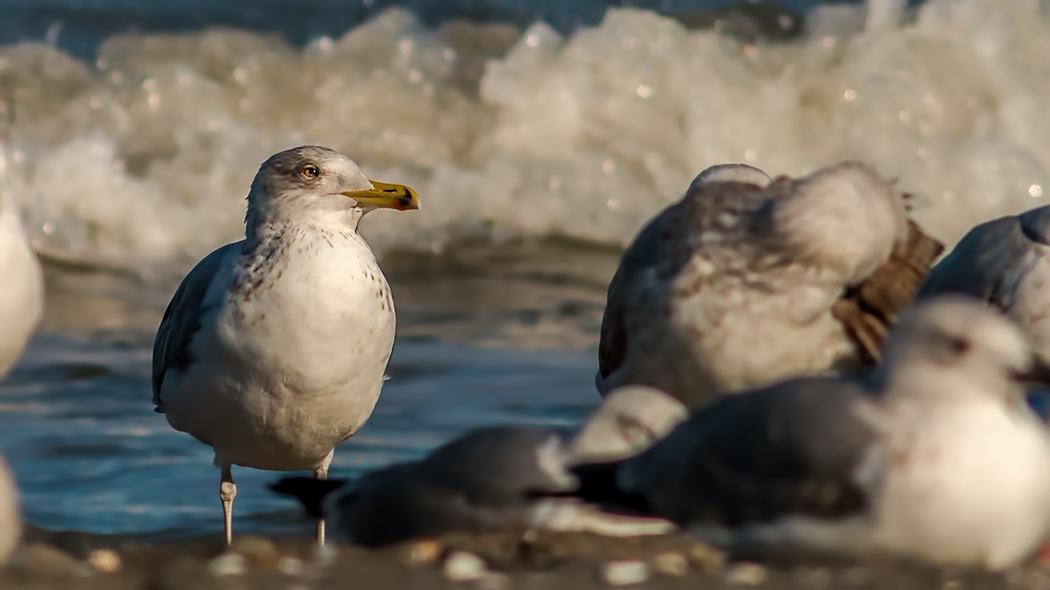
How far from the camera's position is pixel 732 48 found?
48.4 feet

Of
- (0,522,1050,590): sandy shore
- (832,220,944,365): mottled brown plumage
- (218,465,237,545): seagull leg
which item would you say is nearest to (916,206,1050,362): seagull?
(832,220,944,365): mottled brown plumage

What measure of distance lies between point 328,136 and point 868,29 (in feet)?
16.4

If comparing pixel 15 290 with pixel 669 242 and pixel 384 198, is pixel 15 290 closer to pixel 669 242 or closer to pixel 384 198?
pixel 384 198

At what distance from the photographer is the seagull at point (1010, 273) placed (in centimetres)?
561

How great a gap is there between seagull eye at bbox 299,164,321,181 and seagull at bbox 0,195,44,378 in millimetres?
981

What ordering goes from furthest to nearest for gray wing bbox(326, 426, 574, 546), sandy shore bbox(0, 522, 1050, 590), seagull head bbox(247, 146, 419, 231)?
1. seagull head bbox(247, 146, 419, 231)
2. gray wing bbox(326, 426, 574, 546)
3. sandy shore bbox(0, 522, 1050, 590)

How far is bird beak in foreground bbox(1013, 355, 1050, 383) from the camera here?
4179 mm

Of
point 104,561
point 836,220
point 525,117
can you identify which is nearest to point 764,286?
point 836,220

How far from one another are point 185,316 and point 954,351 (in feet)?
9.58

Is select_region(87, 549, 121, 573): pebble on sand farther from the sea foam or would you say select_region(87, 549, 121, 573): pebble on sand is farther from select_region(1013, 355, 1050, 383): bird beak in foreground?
the sea foam

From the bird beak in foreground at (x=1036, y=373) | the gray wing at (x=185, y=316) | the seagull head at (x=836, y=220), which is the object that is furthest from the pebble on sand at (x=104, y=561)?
the bird beak in foreground at (x=1036, y=373)

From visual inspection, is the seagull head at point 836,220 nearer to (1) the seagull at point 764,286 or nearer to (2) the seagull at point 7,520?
(1) the seagull at point 764,286

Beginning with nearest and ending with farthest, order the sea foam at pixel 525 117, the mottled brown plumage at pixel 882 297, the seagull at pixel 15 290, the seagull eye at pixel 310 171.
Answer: the mottled brown plumage at pixel 882 297, the seagull at pixel 15 290, the seagull eye at pixel 310 171, the sea foam at pixel 525 117

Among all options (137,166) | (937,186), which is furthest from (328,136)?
(937,186)
